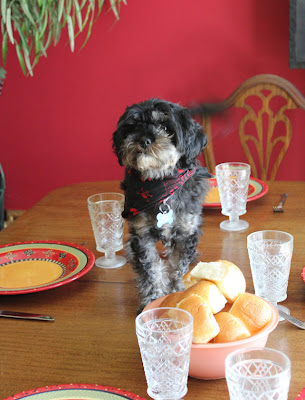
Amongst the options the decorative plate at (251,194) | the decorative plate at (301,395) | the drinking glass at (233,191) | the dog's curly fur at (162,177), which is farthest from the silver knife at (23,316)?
the decorative plate at (251,194)

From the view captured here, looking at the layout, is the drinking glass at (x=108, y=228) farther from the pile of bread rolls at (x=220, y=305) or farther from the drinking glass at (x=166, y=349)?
the drinking glass at (x=166, y=349)

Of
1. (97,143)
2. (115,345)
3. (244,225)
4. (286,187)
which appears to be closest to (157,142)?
(115,345)

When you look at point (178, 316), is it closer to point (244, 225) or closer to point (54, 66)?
point (244, 225)

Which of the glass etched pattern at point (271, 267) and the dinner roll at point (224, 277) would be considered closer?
the dinner roll at point (224, 277)

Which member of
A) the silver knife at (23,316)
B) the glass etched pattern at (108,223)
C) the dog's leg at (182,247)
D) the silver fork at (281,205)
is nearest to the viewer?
the silver knife at (23,316)

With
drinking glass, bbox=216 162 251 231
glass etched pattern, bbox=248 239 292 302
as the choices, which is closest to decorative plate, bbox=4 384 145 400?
glass etched pattern, bbox=248 239 292 302

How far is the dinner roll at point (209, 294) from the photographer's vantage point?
94 centimetres

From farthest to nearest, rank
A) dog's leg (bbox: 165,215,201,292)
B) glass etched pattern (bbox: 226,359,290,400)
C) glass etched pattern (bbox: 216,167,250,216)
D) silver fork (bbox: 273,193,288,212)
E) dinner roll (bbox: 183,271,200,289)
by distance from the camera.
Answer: silver fork (bbox: 273,193,288,212) < glass etched pattern (bbox: 216,167,250,216) < dog's leg (bbox: 165,215,201,292) < dinner roll (bbox: 183,271,200,289) < glass etched pattern (bbox: 226,359,290,400)

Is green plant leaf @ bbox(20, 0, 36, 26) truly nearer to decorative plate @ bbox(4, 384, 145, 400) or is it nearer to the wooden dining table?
the wooden dining table

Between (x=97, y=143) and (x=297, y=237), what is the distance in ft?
7.21

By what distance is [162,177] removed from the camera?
4.14 ft

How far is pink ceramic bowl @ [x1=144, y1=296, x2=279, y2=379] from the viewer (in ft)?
2.89

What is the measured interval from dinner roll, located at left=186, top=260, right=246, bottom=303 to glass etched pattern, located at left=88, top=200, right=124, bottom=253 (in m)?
0.44

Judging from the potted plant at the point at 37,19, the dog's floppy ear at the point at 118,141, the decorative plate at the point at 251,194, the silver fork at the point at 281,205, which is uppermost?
the potted plant at the point at 37,19
